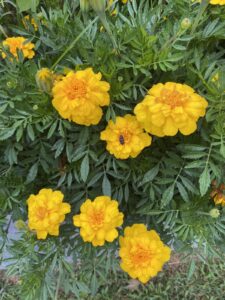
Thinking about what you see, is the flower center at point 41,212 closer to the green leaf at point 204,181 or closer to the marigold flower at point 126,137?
the marigold flower at point 126,137

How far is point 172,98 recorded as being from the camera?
0.67m

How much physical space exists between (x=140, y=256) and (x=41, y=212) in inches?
7.2

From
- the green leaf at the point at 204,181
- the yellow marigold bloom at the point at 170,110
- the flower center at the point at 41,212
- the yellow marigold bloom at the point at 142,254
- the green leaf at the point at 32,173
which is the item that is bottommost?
the yellow marigold bloom at the point at 142,254

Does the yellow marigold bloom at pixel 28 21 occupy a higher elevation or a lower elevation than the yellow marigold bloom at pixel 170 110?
higher

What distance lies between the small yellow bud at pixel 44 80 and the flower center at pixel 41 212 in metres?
0.20

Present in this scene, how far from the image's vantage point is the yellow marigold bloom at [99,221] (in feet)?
2.47

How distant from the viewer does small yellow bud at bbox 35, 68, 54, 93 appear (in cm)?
70

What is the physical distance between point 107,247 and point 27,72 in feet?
1.21

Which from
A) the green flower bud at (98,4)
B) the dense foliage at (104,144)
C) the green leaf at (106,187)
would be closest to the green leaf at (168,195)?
the dense foliage at (104,144)

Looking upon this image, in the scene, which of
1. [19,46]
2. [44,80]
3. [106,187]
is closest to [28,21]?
[19,46]

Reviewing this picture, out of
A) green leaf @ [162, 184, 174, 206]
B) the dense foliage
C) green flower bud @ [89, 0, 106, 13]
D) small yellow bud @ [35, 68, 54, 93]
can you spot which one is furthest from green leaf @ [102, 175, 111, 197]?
green flower bud @ [89, 0, 106, 13]

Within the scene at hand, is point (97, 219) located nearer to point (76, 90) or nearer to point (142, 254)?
point (142, 254)

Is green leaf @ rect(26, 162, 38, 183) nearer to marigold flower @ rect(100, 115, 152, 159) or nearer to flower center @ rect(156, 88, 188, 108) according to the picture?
marigold flower @ rect(100, 115, 152, 159)

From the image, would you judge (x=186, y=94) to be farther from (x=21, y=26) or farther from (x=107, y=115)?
(x=21, y=26)
